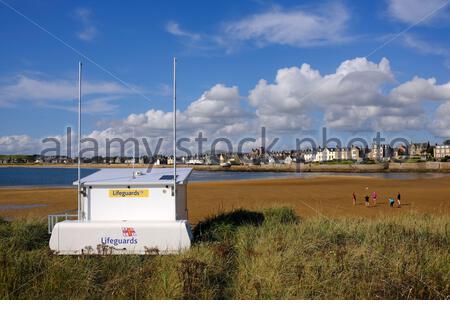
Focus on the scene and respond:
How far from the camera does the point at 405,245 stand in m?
8.98

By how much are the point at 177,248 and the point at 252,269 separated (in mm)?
2729

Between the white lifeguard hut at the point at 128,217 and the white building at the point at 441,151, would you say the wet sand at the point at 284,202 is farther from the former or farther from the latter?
the white building at the point at 441,151

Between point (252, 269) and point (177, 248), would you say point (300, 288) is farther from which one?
point (177, 248)

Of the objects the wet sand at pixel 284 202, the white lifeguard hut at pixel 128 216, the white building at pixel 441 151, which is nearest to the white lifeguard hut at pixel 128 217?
the white lifeguard hut at pixel 128 216

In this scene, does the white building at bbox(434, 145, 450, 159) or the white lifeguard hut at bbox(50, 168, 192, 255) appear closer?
the white lifeguard hut at bbox(50, 168, 192, 255)

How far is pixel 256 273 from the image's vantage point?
7.07 meters

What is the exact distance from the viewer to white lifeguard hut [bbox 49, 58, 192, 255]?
31.6 ft

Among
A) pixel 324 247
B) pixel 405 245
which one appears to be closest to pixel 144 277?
pixel 324 247

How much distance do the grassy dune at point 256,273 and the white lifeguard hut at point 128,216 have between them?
51cm

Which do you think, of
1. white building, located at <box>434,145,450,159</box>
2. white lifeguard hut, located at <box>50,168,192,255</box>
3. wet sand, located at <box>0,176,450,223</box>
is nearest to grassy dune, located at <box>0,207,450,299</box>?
white lifeguard hut, located at <box>50,168,192,255</box>

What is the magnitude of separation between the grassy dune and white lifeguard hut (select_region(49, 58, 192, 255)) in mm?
514

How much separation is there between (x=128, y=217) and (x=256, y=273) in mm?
4692

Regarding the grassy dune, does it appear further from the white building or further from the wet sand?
the white building

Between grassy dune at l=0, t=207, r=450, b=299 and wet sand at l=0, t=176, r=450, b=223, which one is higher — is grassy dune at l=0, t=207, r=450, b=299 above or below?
above
